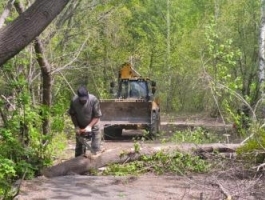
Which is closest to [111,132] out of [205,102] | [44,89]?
[44,89]

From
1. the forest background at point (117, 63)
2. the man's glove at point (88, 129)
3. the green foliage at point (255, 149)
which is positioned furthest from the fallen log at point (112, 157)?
the green foliage at point (255, 149)

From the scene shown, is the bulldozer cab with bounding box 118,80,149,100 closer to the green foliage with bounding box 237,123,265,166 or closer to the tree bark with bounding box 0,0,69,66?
the green foliage with bounding box 237,123,265,166

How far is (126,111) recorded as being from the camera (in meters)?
17.2

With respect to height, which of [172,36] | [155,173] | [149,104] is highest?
[172,36]

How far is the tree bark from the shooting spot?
5871 millimetres

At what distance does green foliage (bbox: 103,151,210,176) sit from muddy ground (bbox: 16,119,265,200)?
0.39 m

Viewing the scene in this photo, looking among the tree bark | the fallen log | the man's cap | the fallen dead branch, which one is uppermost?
the tree bark

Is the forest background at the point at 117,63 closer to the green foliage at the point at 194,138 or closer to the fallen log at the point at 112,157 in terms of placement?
the fallen log at the point at 112,157

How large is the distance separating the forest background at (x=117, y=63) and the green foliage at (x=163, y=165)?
1372 mm

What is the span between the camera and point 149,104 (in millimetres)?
16953

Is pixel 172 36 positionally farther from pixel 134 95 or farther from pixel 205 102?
pixel 134 95

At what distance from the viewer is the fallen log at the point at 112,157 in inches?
371

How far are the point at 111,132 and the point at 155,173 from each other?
322 inches

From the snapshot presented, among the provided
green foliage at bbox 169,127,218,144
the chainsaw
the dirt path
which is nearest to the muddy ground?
the dirt path
